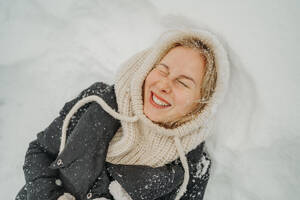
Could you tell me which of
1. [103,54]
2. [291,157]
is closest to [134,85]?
[103,54]

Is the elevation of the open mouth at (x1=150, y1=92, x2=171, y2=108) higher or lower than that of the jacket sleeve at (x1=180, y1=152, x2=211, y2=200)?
higher

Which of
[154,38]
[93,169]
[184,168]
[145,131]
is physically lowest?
[184,168]

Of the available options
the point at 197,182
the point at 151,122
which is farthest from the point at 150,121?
the point at 197,182

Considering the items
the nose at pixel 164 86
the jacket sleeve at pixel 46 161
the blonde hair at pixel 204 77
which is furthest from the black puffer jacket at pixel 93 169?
the nose at pixel 164 86

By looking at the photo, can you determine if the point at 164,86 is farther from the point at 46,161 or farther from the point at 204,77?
the point at 46,161

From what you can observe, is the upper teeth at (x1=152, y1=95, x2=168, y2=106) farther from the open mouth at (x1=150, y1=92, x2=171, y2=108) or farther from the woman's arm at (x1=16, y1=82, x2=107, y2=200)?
the woman's arm at (x1=16, y1=82, x2=107, y2=200)

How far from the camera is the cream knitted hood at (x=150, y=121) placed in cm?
172

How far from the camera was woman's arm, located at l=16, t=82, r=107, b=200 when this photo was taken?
180cm

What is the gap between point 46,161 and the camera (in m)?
1.92

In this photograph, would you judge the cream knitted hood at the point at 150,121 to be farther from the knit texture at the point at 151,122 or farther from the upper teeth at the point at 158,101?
the upper teeth at the point at 158,101

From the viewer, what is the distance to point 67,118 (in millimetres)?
1830

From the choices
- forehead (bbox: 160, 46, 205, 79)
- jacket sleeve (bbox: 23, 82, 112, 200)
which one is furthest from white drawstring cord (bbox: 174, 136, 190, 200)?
jacket sleeve (bbox: 23, 82, 112, 200)

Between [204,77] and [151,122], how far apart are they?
0.42 metres

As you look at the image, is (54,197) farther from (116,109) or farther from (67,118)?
(116,109)
